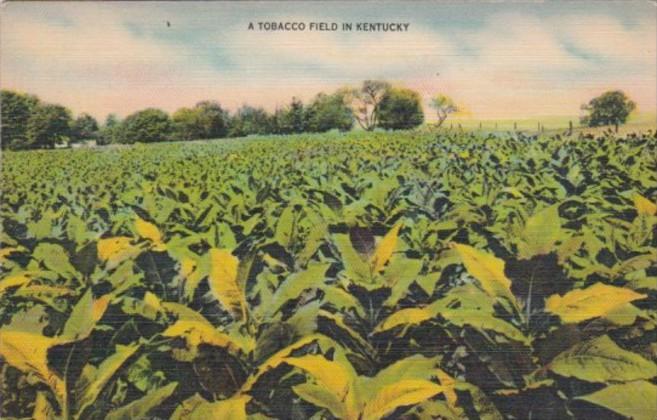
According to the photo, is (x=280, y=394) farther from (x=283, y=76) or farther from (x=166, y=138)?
(x=166, y=138)

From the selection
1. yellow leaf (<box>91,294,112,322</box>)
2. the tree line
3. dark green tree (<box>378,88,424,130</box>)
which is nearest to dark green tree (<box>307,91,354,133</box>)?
the tree line

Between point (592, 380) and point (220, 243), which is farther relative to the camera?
point (220, 243)

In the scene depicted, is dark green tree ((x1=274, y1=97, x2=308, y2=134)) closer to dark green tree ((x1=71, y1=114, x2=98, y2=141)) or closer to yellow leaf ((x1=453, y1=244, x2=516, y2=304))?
dark green tree ((x1=71, y1=114, x2=98, y2=141))

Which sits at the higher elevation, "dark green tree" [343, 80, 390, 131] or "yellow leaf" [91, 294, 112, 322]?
"dark green tree" [343, 80, 390, 131]

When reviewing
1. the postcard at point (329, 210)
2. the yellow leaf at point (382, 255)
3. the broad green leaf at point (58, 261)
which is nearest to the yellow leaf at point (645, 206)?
the postcard at point (329, 210)

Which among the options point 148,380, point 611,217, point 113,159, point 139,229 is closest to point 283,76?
point 139,229

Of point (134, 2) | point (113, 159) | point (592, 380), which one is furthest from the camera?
point (113, 159)

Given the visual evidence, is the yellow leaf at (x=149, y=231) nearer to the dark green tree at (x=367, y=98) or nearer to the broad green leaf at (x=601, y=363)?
the dark green tree at (x=367, y=98)
